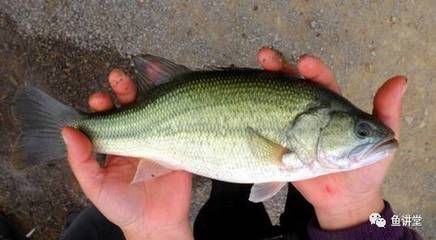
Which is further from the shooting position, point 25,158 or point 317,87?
point 25,158

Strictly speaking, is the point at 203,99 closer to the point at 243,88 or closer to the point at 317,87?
A: the point at 243,88

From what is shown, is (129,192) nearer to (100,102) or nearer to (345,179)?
(100,102)

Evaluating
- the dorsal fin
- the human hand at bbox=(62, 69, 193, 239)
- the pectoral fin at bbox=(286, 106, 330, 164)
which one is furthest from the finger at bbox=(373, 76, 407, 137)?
the human hand at bbox=(62, 69, 193, 239)

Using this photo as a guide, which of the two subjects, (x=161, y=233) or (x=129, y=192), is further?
(x=161, y=233)

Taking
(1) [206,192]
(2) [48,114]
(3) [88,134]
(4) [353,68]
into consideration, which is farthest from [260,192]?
(4) [353,68]

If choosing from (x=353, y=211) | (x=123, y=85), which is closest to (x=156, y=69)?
(x=123, y=85)

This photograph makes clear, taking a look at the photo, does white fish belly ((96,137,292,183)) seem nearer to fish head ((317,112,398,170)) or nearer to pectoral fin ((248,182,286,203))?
pectoral fin ((248,182,286,203))

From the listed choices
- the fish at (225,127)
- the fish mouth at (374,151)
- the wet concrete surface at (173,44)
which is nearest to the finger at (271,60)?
the fish at (225,127)
